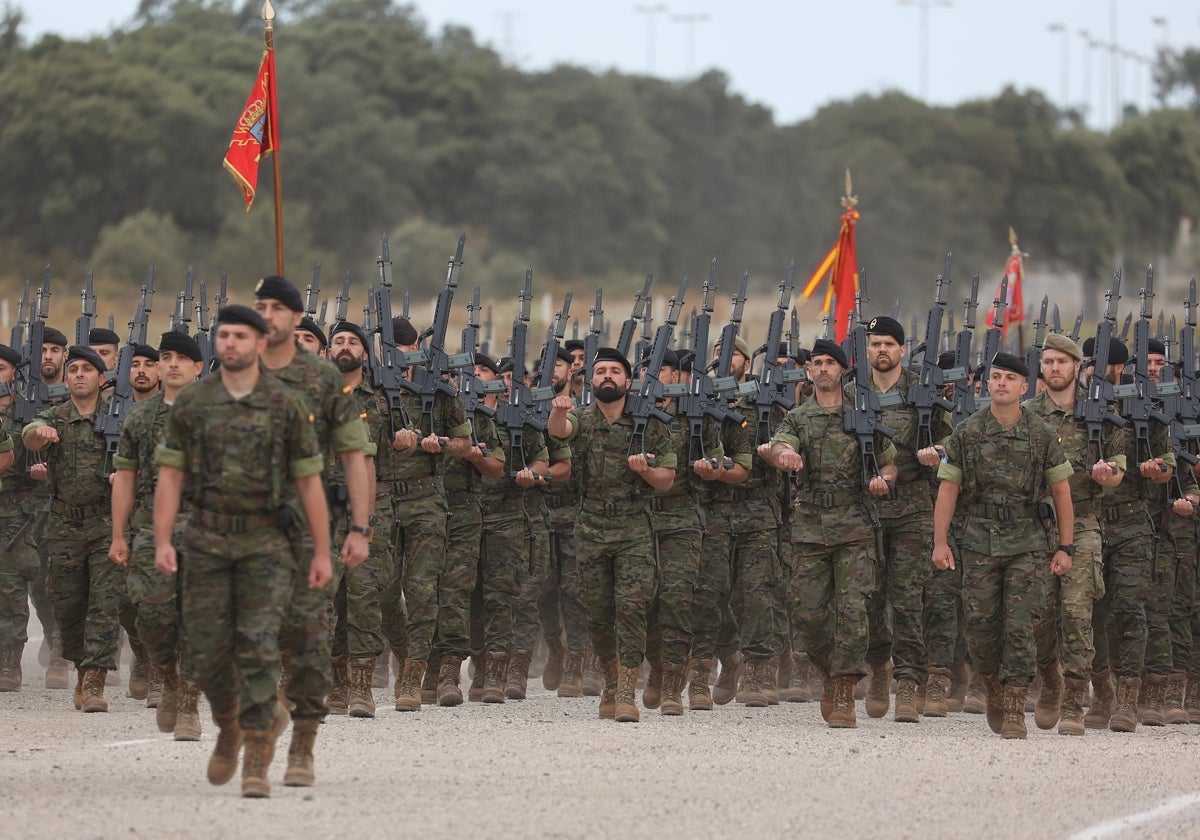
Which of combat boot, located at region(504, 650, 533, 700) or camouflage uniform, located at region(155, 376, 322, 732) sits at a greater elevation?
camouflage uniform, located at region(155, 376, 322, 732)

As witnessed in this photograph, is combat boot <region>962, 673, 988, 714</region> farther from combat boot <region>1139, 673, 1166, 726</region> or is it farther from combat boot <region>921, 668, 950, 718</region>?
combat boot <region>1139, 673, 1166, 726</region>

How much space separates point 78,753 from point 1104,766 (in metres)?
4.85

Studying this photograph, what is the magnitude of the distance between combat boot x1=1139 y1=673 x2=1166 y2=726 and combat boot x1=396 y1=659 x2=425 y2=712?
4.26m

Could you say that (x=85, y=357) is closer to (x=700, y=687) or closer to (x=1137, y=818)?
(x=700, y=687)

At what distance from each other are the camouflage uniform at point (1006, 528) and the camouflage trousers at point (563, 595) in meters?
3.36

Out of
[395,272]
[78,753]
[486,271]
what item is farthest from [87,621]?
[486,271]

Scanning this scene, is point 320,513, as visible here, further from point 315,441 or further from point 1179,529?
point 1179,529

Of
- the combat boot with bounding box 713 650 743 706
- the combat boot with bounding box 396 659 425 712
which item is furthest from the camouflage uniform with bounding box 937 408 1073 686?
the combat boot with bounding box 396 659 425 712

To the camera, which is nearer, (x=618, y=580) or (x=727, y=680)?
(x=618, y=580)

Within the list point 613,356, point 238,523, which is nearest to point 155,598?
point 238,523

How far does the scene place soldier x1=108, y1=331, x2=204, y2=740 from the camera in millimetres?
11500

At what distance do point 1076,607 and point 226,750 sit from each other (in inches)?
207

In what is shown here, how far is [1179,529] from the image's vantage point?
46.9 ft

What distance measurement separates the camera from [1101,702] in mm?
13820
